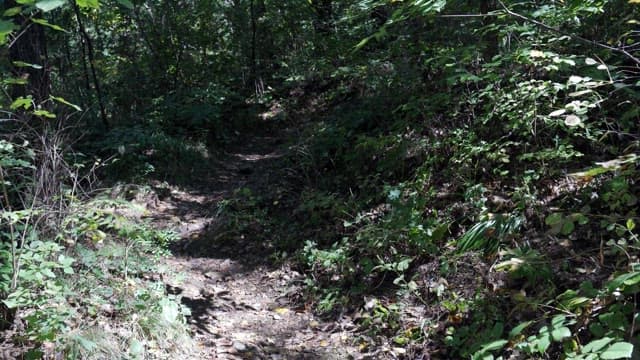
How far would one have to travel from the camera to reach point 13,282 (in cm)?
337

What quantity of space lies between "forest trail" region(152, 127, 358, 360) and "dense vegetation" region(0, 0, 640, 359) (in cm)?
22

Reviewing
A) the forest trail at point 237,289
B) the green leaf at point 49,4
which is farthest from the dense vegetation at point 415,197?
the forest trail at point 237,289

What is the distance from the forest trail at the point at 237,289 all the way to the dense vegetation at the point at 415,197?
22 centimetres

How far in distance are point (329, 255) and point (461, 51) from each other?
2708 millimetres

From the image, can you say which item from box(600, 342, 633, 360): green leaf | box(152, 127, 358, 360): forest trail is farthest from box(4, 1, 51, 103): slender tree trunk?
box(600, 342, 633, 360): green leaf

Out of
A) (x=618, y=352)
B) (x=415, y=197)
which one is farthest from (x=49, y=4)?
(x=415, y=197)

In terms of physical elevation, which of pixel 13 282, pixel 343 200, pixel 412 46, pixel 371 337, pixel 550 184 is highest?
pixel 412 46

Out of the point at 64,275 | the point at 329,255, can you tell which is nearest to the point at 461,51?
the point at 329,255

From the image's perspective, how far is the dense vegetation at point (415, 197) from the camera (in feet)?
10.6

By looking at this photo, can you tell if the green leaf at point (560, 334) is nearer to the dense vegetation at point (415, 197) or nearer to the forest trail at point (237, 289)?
the dense vegetation at point (415, 197)

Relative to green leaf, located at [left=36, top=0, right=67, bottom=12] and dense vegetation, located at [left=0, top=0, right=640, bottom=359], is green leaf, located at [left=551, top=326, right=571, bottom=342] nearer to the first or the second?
dense vegetation, located at [left=0, top=0, right=640, bottom=359]

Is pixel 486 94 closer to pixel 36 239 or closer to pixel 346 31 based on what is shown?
pixel 36 239

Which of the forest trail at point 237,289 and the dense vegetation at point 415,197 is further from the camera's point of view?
the forest trail at point 237,289

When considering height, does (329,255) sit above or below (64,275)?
below
